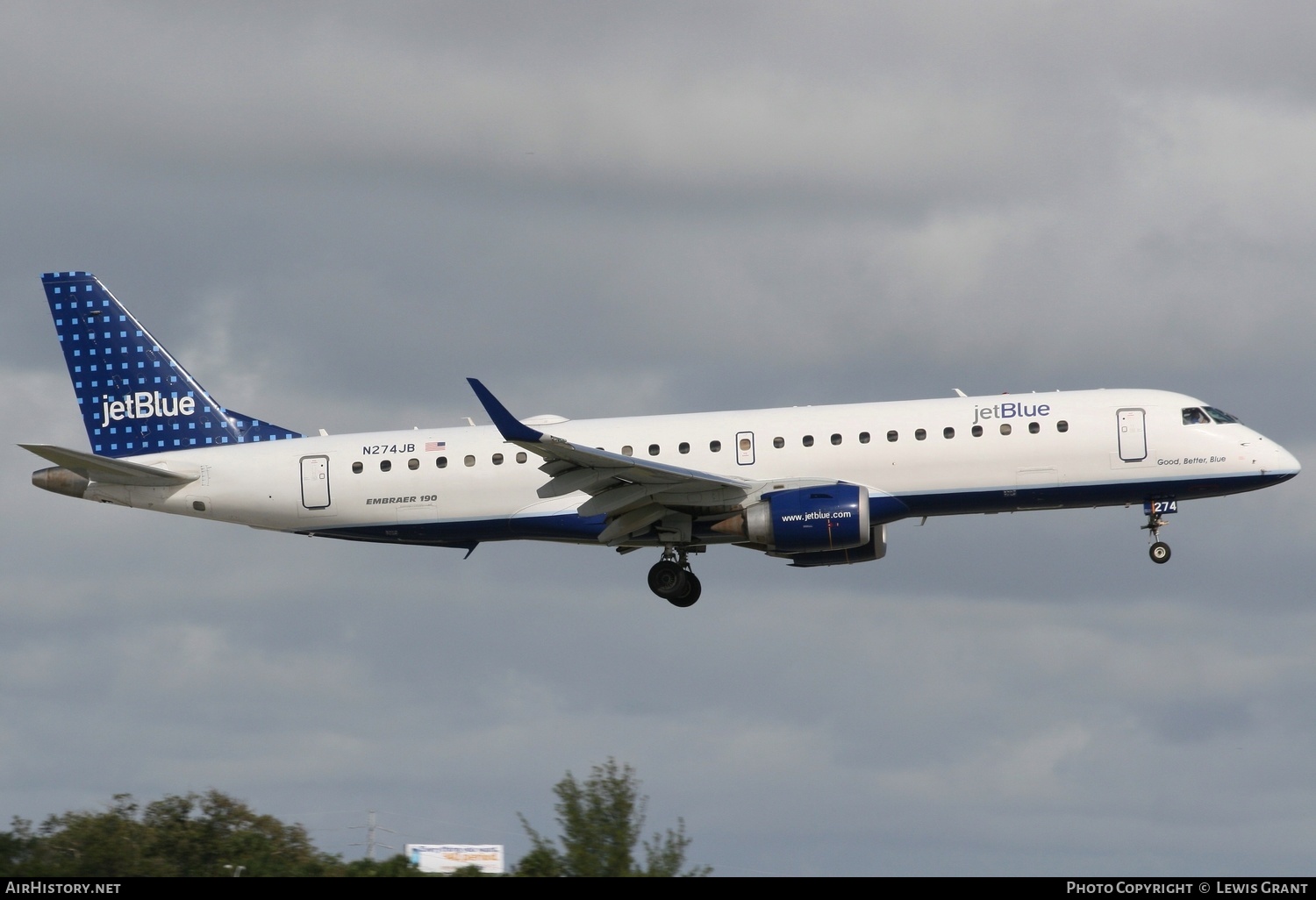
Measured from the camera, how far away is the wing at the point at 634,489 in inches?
1612

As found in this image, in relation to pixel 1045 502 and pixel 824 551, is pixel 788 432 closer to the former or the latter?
pixel 824 551

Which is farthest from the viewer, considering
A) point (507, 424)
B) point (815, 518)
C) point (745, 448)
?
point (745, 448)

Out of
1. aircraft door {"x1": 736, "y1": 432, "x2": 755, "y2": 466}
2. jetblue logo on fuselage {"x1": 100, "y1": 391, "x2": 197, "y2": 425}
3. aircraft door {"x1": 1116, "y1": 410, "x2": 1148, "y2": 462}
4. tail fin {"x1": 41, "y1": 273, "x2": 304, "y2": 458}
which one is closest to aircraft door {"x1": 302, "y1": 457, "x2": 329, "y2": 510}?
tail fin {"x1": 41, "y1": 273, "x2": 304, "y2": 458}

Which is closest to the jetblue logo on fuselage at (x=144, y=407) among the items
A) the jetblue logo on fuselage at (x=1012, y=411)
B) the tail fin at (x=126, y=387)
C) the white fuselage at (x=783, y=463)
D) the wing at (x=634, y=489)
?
the tail fin at (x=126, y=387)

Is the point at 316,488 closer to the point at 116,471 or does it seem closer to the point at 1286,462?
the point at 116,471

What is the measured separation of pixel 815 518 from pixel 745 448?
2.93 metres

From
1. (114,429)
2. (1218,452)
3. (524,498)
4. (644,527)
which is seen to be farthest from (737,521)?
(114,429)

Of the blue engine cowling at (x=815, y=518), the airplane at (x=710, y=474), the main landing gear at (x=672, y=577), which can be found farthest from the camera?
the main landing gear at (x=672, y=577)

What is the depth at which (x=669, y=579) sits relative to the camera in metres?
45.2

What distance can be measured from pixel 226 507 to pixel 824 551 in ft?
51.4

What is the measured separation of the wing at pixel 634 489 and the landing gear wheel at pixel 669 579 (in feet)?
4.15

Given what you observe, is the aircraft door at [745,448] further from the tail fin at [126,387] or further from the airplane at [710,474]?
the tail fin at [126,387]

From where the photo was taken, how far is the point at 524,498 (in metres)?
44.5

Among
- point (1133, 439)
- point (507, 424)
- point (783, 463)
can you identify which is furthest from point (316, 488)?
point (1133, 439)
